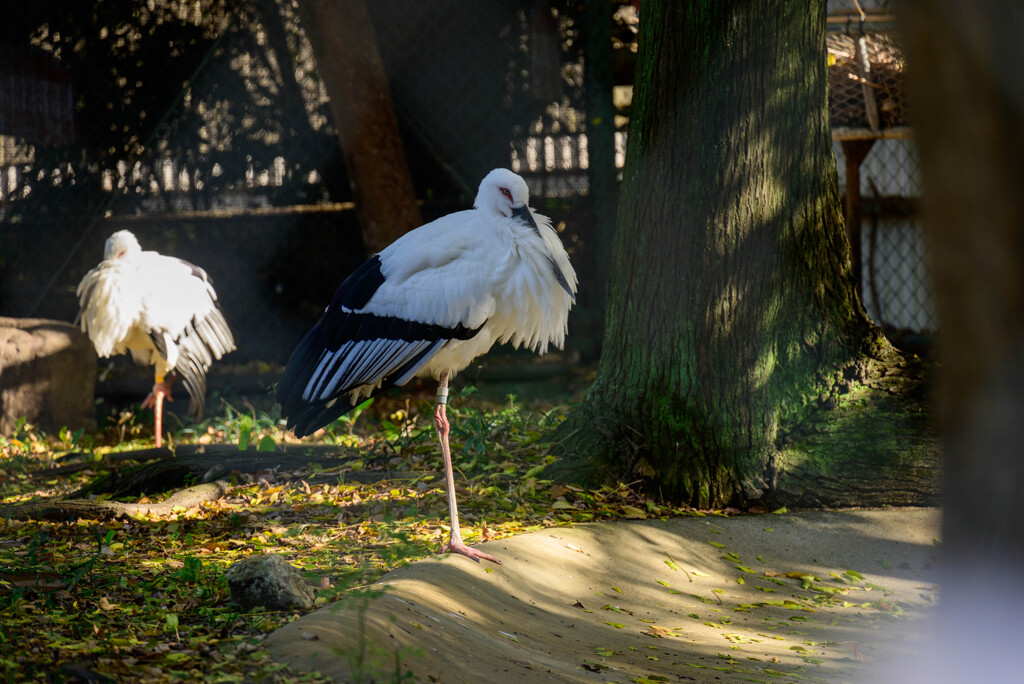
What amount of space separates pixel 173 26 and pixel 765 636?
653 cm

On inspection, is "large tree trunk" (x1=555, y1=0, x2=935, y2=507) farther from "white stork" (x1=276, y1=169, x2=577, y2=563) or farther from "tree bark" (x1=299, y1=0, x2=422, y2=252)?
"tree bark" (x1=299, y1=0, x2=422, y2=252)

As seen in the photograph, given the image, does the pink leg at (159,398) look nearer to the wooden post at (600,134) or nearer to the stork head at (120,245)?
the stork head at (120,245)

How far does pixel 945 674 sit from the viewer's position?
1.71m

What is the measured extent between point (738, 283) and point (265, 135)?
4.83 m

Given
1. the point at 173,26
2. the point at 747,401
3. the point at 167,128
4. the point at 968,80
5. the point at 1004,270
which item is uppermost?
the point at 173,26

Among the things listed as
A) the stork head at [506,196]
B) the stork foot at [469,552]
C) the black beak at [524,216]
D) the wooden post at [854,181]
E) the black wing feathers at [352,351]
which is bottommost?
the stork foot at [469,552]

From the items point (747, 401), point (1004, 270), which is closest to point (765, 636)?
point (747, 401)

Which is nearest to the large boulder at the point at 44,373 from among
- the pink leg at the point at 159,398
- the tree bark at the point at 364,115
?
the pink leg at the point at 159,398

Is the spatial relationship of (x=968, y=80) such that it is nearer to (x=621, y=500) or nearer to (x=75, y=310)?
(x=621, y=500)

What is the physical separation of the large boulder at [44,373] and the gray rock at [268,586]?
470 centimetres

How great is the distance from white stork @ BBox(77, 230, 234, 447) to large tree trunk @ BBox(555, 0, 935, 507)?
11.4ft

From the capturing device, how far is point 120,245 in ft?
21.1

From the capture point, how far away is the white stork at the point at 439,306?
3711 mm

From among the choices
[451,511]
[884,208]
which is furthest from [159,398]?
[884,208]
